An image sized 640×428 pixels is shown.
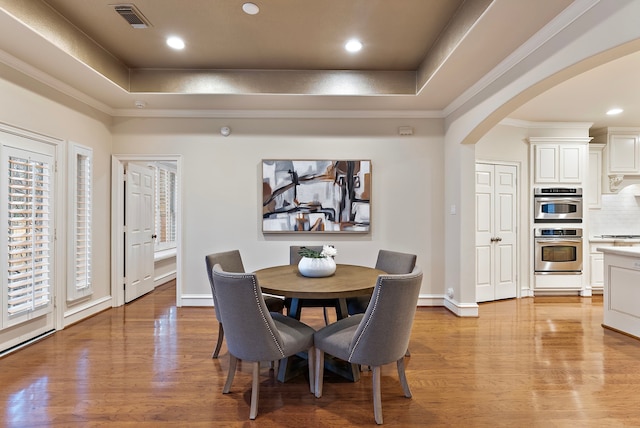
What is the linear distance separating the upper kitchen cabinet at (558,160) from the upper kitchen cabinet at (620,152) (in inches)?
27.5

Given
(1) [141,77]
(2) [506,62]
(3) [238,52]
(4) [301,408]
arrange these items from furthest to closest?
(1) [141,77]
(3) [238,52]
(2) [506,62]
(4) [301,408]

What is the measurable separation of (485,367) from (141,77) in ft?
15.2

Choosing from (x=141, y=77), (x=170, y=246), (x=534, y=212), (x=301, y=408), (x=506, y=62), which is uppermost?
(x=141, y=77)

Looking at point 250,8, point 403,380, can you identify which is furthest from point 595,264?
point 250,8

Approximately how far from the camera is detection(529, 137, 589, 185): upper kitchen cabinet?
4.98 m

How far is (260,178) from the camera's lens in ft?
14.5

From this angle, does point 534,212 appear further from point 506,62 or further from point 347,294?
point 347,294

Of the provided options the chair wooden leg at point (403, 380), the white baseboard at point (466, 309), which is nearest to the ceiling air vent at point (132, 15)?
the chair wooden leg at point (403, 380)

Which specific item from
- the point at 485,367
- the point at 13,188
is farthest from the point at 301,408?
the point at 13,188

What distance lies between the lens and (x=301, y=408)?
2143 mm

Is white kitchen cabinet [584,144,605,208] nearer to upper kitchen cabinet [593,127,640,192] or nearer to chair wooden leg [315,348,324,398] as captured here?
upper kitchen cabinet [593,127,640,192]

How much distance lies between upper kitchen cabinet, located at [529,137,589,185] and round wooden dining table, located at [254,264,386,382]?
369cm

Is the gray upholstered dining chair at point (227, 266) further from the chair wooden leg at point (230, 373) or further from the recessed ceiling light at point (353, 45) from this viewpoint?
the recessed ceiling light at point (353, 45)

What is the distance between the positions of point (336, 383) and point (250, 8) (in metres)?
3.02
